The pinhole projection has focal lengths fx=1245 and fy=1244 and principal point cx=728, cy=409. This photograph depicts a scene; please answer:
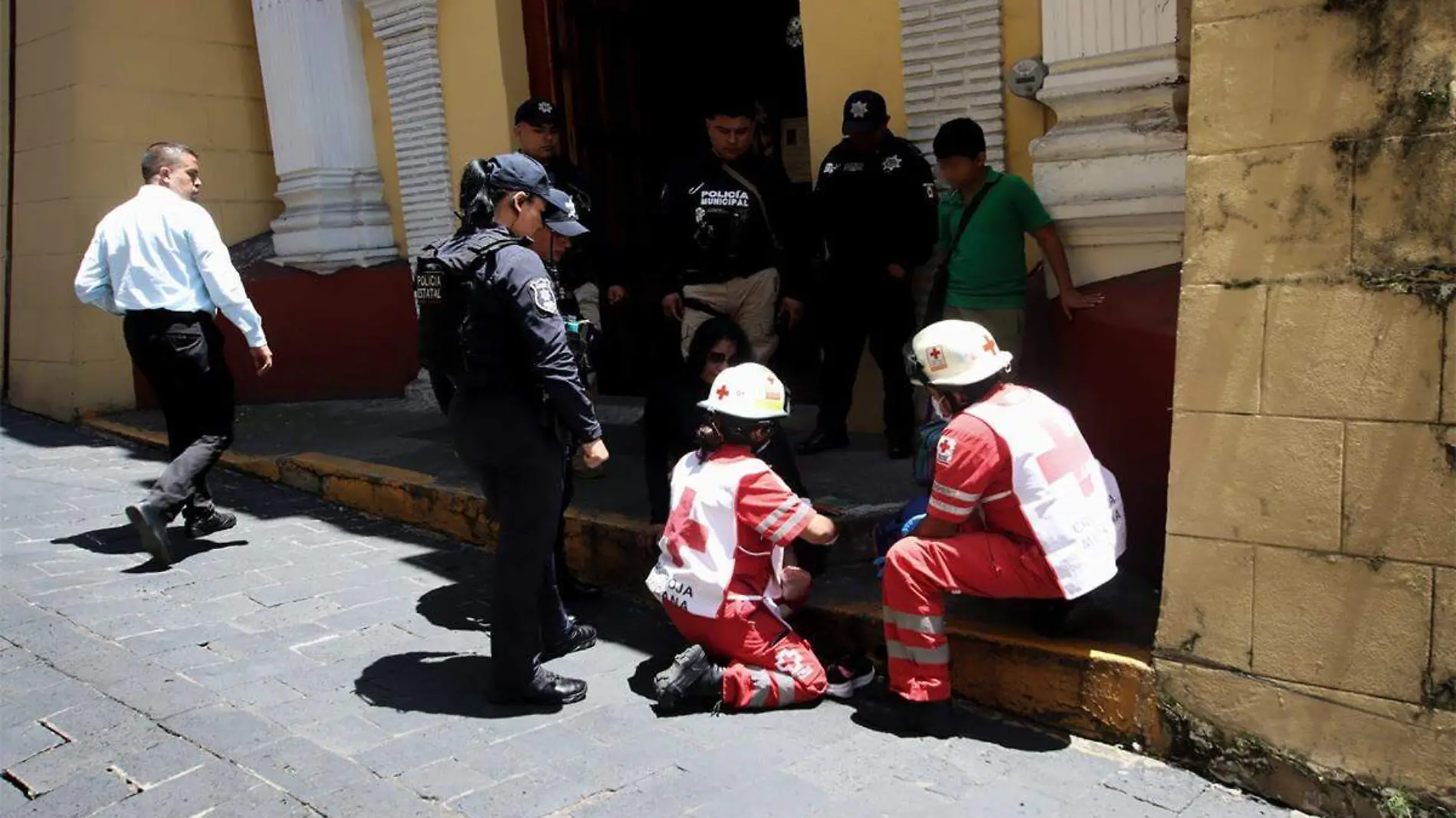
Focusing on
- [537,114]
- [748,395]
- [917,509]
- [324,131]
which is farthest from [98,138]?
[917,509]

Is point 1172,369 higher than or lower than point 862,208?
lower

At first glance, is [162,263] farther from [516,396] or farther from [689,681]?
[689,681]

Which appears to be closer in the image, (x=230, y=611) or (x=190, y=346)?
(x=230, y=611)

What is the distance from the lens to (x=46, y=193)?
8516mm

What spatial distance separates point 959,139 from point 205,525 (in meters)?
3.71

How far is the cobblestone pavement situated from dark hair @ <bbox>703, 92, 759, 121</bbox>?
87.6 inches

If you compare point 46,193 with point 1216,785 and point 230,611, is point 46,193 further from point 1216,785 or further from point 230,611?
point 1216,785

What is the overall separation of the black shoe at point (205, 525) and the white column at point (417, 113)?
9.53 feet

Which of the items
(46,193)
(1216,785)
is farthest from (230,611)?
(46,193)

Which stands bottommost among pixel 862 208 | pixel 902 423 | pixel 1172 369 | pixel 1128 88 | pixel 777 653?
pixel 777 653

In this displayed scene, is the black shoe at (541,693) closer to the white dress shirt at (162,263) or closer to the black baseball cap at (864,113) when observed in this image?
the white dress shirt at (162,263)

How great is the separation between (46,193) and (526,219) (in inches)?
246

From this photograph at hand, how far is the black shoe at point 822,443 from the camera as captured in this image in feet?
18.9

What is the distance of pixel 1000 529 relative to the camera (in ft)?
11.6
